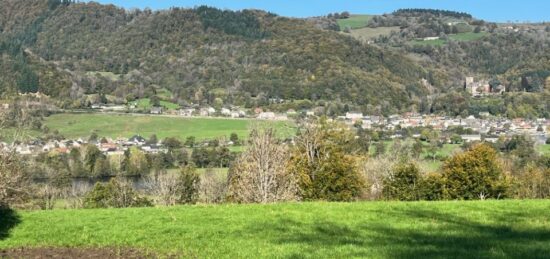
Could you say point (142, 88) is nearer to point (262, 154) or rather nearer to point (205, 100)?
point (205, 100)

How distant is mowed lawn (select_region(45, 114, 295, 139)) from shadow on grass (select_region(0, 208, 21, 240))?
298ft

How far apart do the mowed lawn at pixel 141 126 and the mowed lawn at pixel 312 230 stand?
92648 millimetres

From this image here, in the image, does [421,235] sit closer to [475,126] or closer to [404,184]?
[404,184]

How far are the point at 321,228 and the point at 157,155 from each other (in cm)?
8179

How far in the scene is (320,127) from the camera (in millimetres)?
40688

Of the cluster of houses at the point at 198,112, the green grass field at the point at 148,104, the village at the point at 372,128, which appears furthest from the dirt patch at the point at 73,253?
the green grass field at the point at 148,104

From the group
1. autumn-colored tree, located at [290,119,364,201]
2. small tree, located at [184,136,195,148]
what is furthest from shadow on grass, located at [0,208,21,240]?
small tree, located at [184,136,195,148]

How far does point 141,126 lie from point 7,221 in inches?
4390

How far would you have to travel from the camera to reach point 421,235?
1173 centimetres

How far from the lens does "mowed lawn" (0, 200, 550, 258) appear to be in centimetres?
1041

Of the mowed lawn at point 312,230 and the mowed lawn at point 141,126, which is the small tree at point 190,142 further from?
the mowed lawn at point 312,230

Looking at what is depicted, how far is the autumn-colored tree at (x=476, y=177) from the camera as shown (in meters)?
41.7

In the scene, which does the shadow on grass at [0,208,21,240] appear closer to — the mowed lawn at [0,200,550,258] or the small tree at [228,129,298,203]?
the mowed lawn at [0,200,550,258]

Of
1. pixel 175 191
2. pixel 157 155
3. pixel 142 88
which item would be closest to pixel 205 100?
pixel 142 88
